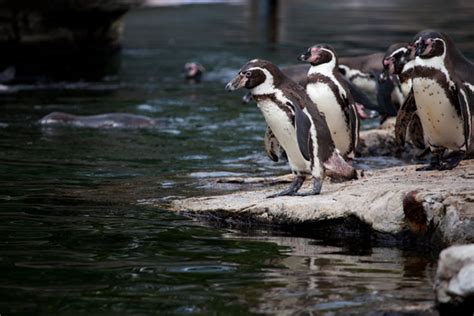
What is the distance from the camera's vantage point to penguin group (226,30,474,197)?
306 inches

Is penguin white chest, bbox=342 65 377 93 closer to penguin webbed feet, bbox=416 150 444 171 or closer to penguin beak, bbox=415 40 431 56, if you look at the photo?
penguin webbed feet, bbox=416 150 444 171

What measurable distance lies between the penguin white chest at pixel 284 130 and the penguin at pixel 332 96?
1.33 meters

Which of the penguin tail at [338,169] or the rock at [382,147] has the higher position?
the penguin tail at [338,169]

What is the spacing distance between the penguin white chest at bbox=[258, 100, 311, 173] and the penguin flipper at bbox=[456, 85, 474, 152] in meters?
1.26

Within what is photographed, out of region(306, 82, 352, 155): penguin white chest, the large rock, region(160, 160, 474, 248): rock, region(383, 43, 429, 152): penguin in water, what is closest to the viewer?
region(160, 160, 474, 248): rock

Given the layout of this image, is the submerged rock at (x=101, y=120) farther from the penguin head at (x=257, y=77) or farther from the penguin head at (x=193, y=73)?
the penguin head at (x=257, y=77)

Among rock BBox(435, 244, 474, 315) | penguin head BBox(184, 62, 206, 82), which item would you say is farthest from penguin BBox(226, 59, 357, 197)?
penguin head BBox(184, 62, 206, 82)

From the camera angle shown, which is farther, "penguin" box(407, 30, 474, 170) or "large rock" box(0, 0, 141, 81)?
"large rock" box(0, 0, 141, 81)

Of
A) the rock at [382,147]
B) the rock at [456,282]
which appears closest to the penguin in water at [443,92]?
the rock at [382,147]

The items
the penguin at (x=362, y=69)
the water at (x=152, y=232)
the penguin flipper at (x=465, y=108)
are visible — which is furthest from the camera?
the penguin at (x=362, y=69)

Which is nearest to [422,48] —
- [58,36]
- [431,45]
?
[431,45]

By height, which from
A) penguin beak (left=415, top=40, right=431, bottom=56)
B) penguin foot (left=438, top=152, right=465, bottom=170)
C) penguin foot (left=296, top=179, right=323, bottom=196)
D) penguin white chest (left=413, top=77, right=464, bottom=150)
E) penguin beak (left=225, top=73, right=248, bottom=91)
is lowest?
penguin foot (left=438, top=152, right=465, bottom=170)

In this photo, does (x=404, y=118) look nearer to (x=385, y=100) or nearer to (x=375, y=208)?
(x=375, y=208)

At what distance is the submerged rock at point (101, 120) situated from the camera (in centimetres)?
1324
